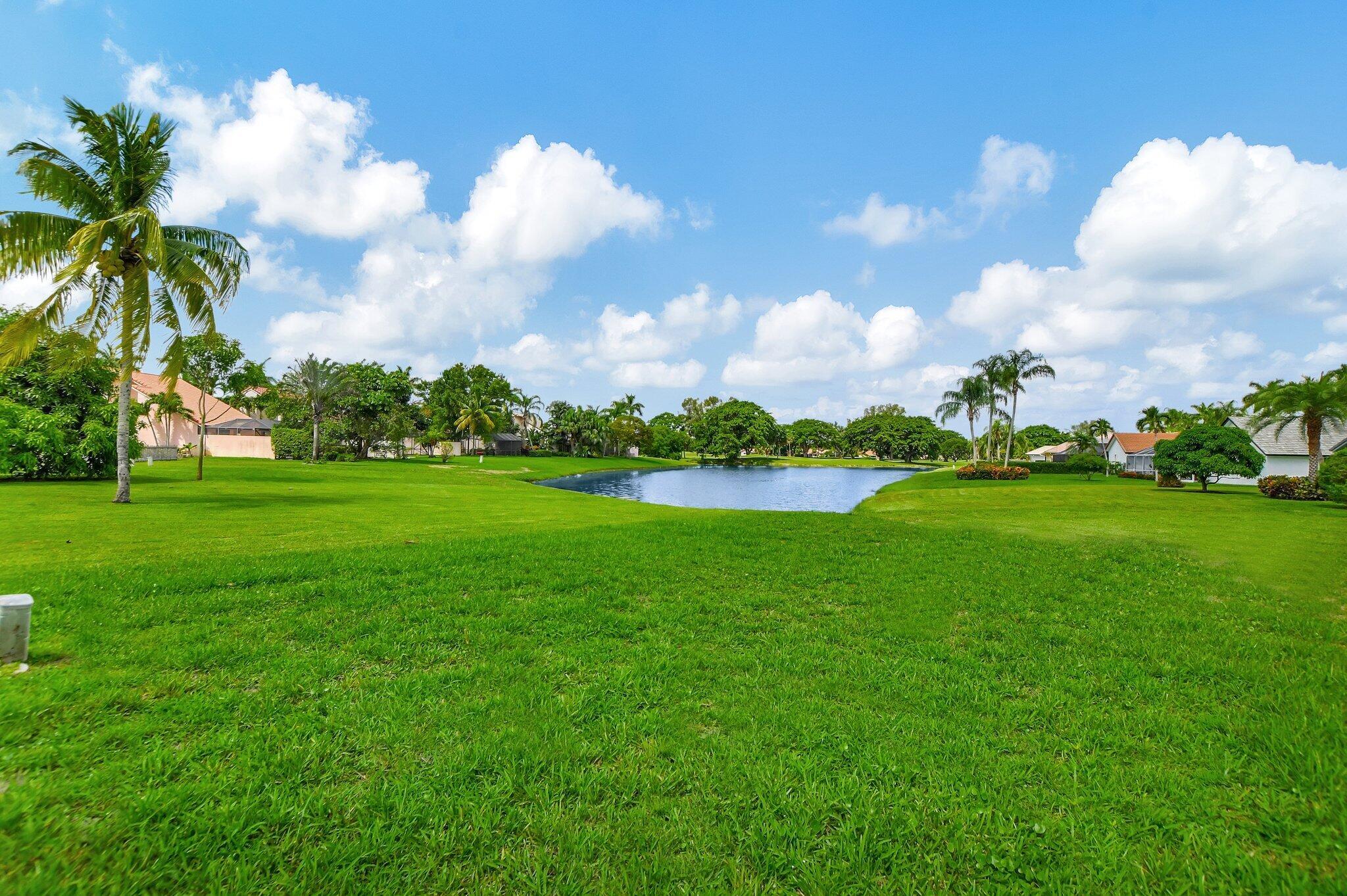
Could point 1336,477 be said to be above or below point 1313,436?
below

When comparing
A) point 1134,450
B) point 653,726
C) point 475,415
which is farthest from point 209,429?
point 1134,450

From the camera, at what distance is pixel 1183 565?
11.1 meters

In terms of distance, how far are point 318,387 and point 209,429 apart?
1581cm

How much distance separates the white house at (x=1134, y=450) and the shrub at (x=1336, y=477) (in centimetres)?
4378

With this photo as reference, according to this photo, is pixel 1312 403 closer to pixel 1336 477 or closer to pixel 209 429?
pixel 1336 477

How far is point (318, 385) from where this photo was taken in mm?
54531

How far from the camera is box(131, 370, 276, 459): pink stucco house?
4862 cm

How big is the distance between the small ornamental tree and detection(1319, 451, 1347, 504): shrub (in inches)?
190

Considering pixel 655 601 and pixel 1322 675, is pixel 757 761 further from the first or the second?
pixel 1322 675

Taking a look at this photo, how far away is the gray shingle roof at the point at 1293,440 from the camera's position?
43753 mm

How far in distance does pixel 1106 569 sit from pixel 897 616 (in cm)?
641

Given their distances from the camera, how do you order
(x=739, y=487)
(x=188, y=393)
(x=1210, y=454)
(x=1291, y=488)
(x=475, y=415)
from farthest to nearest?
1. (x=475, y=415)
2. (x=188, y=393)
3. (x=739, y=487)
4. (x=1210, y=454)
5. (x=1291, y=488)

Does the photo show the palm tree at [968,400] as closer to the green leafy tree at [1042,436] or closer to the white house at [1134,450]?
the white house at [1134,450]

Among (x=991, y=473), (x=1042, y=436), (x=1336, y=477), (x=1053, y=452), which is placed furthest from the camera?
(x=1042, y=436)
